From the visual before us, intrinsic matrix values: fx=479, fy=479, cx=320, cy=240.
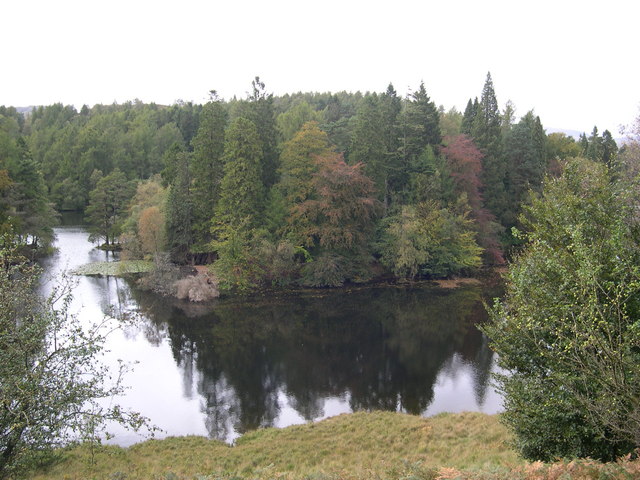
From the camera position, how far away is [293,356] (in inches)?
992

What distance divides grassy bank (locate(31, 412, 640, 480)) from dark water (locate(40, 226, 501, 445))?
176 centimetres

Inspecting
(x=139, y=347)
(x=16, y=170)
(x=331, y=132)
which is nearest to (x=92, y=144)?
(x=16, y=170)

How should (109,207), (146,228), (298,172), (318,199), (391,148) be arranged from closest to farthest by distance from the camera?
1. (298,172)
2. (318,199)
3. (146,228)
4. (391,148)
5. (109,207)

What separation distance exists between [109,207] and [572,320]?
5096 centimetres

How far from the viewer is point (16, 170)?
141 ft

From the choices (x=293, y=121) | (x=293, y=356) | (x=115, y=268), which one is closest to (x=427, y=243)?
(x=293, y=356)

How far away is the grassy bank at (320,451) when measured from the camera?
1341 cm

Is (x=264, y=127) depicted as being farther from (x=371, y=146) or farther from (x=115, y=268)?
(x=115, y=268)

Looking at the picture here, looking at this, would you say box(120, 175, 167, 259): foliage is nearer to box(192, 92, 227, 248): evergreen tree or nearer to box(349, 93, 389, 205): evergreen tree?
box(192, 92, 227, 248): evergreen tree

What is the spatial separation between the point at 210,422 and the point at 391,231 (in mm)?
24591

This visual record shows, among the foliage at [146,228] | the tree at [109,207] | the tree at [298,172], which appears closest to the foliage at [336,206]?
the tree at [298,172]

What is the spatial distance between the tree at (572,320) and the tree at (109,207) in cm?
4496

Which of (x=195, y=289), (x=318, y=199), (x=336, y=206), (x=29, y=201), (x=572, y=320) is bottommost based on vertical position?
(x=195, y=289)

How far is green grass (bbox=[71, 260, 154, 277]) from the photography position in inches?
1572
